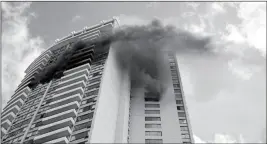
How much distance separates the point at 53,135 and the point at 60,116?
164 inches

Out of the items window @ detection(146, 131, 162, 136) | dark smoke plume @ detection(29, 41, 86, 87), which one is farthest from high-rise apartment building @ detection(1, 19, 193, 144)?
dark smoke plume @ detection(29, 41, 86, 87)

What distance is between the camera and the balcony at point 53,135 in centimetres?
4432

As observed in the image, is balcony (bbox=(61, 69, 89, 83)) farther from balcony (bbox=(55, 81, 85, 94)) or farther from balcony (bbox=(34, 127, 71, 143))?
balcony (bbox=(34, 127, 71, 143))

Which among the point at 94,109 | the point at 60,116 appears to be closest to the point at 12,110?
the point at 60,116

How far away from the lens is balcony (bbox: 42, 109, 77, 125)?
47.9m

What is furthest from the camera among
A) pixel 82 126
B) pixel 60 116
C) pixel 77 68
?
pixel 77 68

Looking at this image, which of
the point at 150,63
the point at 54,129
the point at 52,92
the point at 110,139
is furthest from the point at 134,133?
the point at 150,63

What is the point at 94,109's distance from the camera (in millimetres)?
47562

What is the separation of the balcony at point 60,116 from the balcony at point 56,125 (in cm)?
168

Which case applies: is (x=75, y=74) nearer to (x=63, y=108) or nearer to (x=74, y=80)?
(x=74, y=80)

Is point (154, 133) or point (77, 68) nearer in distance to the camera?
point (154, 133)

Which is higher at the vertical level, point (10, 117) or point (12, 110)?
point (12, 110)

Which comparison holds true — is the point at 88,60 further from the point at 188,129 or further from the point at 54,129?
the point at 188,129

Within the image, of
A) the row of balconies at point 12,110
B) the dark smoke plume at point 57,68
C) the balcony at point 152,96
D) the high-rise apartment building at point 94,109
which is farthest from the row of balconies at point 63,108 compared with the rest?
the balcony at point 152,96
